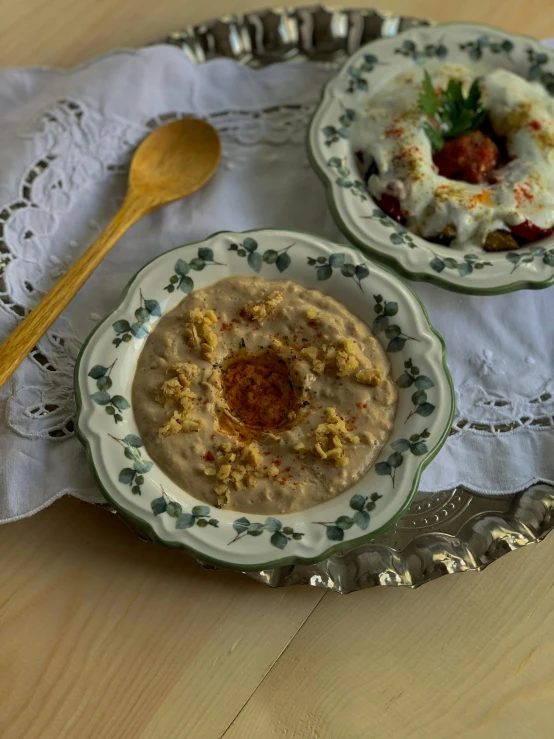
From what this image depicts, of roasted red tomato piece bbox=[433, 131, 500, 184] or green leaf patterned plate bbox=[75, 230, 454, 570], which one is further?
roasted red tomato piece bbox=[433, 131, 500, 184]

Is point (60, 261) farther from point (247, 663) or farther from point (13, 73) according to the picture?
point (247, 663)

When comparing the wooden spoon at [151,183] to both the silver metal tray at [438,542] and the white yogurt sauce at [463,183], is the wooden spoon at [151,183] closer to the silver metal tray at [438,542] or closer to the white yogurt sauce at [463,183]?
the white yogurt sauce at [463,183]

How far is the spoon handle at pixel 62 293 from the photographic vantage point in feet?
3.92

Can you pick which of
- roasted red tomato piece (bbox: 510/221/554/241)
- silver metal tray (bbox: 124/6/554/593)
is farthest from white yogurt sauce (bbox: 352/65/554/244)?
silver metal tray (bbox: 124/6/554/593)

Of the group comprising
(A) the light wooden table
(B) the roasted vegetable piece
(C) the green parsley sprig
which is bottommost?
(A) the light wooden table

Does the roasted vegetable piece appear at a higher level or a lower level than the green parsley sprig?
lower

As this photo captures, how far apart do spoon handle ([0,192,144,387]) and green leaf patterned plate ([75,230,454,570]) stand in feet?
0.40

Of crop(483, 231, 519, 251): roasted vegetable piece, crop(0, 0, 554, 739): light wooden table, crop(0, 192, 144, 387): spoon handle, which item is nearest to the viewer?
crop(0, 0, 554, 739): light wooden table

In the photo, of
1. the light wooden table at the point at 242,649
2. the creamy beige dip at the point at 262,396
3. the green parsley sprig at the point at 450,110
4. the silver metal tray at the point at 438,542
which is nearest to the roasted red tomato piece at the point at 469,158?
the green parsley sprig at the point at 450,110

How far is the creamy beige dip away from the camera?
1089 millimetres

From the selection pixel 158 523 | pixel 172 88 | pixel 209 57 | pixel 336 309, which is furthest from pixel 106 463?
pixel 209 57

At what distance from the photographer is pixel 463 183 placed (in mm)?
1402

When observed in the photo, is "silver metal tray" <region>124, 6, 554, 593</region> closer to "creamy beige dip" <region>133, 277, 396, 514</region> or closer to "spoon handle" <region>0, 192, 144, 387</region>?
"creamy beige dip" <region>133, 277, 396, 514</region>

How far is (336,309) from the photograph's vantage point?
1248 millimetres
